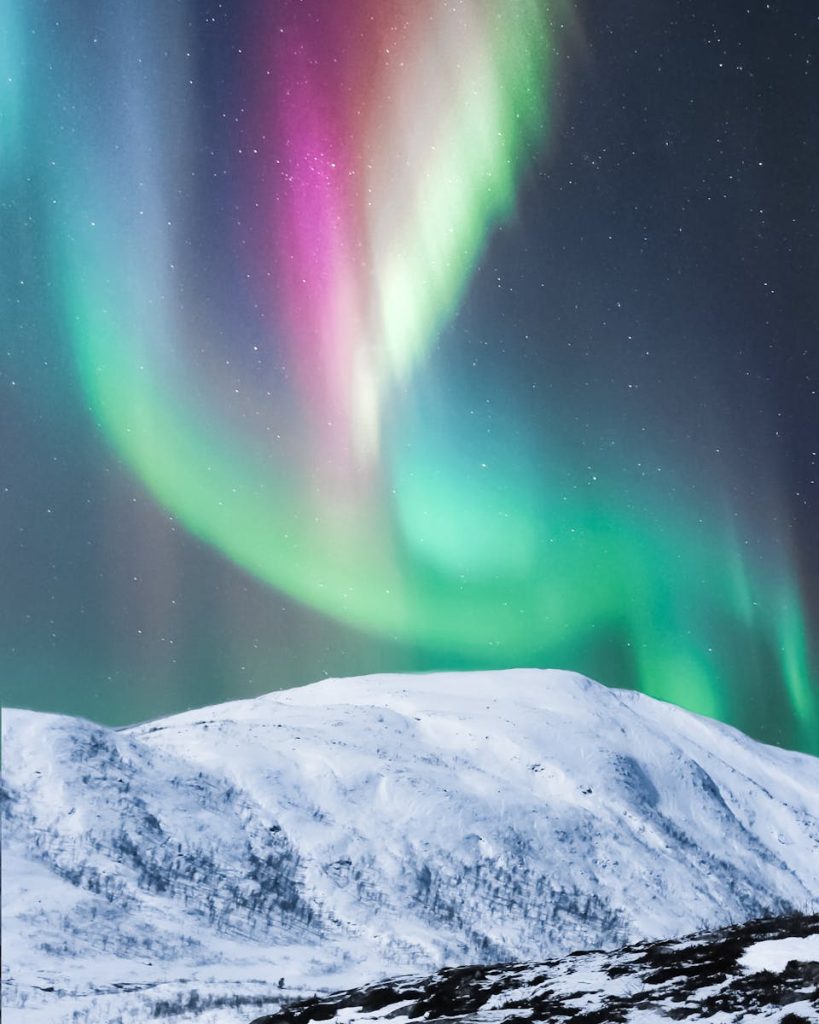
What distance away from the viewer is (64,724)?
6938 cm

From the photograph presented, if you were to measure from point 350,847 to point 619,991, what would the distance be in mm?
54261

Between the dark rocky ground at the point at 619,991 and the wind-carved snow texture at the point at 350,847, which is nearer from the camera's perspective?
the dark rocky ground at the point at 619,991

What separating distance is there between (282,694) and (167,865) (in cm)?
7005

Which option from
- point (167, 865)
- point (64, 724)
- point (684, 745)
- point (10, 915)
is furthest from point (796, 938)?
point (684, 745)

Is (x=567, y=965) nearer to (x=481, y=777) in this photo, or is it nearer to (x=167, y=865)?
(x=167, y=865)

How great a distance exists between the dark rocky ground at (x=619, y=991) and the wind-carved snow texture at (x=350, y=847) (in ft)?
28.8

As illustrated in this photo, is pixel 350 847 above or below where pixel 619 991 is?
above

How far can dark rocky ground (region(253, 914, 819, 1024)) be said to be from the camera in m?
13.4

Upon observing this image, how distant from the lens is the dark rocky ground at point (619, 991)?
1341cm

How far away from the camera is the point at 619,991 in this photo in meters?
15.3

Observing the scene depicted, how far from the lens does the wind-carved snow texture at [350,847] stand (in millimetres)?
42281

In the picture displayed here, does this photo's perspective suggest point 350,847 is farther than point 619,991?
Yes

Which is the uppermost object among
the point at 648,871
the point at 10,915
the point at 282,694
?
the point at 282,694

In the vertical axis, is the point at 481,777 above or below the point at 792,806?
above
